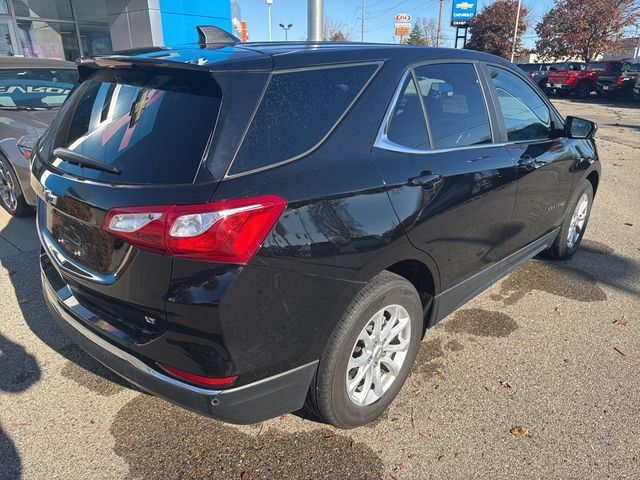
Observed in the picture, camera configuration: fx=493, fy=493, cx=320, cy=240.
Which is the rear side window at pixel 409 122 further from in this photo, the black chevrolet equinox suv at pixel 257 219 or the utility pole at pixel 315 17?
the utility pole at pixel 315 17

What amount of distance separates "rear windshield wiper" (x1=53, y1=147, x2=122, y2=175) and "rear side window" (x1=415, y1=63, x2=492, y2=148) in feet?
5.20

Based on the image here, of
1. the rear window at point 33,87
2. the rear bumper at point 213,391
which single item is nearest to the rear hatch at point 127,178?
the rear bumper at point 213,391

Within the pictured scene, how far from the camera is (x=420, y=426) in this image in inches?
99.6

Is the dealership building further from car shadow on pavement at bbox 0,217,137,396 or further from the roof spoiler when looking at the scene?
the roof spoiler

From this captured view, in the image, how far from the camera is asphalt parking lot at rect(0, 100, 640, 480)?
2.26 m

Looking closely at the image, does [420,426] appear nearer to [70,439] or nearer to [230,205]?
[230,205]

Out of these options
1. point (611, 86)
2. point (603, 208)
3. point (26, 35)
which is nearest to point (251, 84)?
point (603, 208)

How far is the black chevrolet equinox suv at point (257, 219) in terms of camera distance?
1.80 meters

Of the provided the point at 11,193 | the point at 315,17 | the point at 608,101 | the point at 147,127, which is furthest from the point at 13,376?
the point at 608,101

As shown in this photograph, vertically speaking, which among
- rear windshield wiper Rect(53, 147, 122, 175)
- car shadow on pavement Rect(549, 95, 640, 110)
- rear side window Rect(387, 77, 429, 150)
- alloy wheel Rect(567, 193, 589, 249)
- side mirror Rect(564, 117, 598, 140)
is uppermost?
rear side window Rect(387, 77, 429, 150)

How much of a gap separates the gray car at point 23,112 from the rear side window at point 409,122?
3866 mm

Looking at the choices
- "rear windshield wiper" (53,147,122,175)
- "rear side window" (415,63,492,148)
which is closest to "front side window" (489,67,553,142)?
"rear side window" (415,63,492,148)

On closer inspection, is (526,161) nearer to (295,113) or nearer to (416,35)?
(295,113)

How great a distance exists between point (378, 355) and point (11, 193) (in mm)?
4712
